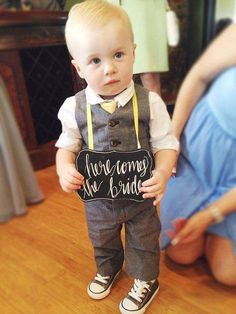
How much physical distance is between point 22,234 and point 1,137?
28cm

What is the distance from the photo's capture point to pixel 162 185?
0.46 m

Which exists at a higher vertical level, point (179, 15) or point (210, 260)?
point (179, 15)

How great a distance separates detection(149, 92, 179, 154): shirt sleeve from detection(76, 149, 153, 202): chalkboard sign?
5 centimetres

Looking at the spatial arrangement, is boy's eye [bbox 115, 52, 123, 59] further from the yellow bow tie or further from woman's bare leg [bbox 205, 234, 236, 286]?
woman's bare leg [bbox 205, 234, 236, 286]

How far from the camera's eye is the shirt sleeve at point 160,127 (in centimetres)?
45

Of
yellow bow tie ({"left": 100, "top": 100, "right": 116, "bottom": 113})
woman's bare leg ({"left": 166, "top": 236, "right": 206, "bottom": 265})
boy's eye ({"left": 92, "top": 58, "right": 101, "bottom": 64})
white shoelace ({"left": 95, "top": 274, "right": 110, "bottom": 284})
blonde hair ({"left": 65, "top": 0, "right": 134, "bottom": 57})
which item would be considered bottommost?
white shoelace ({"left": 95, "top": 274, "right": 110, "bottom": 284})

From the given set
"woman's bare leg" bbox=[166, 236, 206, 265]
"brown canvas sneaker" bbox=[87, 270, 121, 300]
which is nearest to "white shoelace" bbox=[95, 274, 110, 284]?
"brown canvas sneaker" bbox=[87, 270, 121, 300]

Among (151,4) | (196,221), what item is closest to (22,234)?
(196,221)

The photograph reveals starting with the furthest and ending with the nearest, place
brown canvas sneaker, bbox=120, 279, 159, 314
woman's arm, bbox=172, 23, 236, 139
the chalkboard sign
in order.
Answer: brown canvas sneaker, bbox=120, 279, 159, 314
the chalkboard sign
woman's arm, bbox=172, 23, 236, 139

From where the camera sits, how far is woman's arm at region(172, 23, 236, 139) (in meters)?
0.31

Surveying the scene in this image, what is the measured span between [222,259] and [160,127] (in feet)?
0.96

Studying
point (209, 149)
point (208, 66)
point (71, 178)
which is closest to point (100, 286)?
point (71, 178)

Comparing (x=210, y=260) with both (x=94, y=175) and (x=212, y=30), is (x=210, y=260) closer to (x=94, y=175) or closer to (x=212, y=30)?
(x=94, y=175)

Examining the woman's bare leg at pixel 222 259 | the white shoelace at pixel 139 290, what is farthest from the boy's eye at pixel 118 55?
the white shoelace at pixel 139 290
